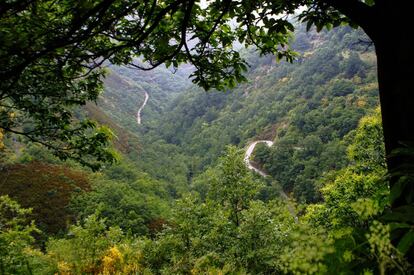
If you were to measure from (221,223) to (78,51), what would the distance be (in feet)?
51.0

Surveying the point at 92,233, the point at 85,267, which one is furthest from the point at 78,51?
the point at 92,233

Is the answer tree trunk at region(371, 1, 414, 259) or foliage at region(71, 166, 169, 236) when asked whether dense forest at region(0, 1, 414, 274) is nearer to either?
foliage at region(71, 166, 169, 236)

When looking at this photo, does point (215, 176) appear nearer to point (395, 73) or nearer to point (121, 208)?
point (395, 73)

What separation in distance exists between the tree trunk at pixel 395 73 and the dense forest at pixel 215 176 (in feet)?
1.13

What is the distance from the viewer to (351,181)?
19719 mm

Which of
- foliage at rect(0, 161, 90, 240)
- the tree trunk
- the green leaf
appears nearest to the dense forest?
the green leaf

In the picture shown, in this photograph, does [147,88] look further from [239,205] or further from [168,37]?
[168,37]

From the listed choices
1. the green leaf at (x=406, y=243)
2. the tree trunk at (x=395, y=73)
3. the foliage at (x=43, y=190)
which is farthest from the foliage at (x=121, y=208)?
the green leaf at (x=406, y=243)

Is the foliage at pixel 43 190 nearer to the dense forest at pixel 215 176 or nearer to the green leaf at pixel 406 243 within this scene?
the dense forest at pixel 215 176

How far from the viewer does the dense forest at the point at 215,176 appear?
247 centimetres

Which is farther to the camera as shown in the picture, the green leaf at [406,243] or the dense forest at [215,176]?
the dense forest at [215,176]

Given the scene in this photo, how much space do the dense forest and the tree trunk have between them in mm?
344

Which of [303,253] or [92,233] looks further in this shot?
[92,233]

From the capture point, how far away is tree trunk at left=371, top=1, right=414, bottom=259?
2.39 metres
